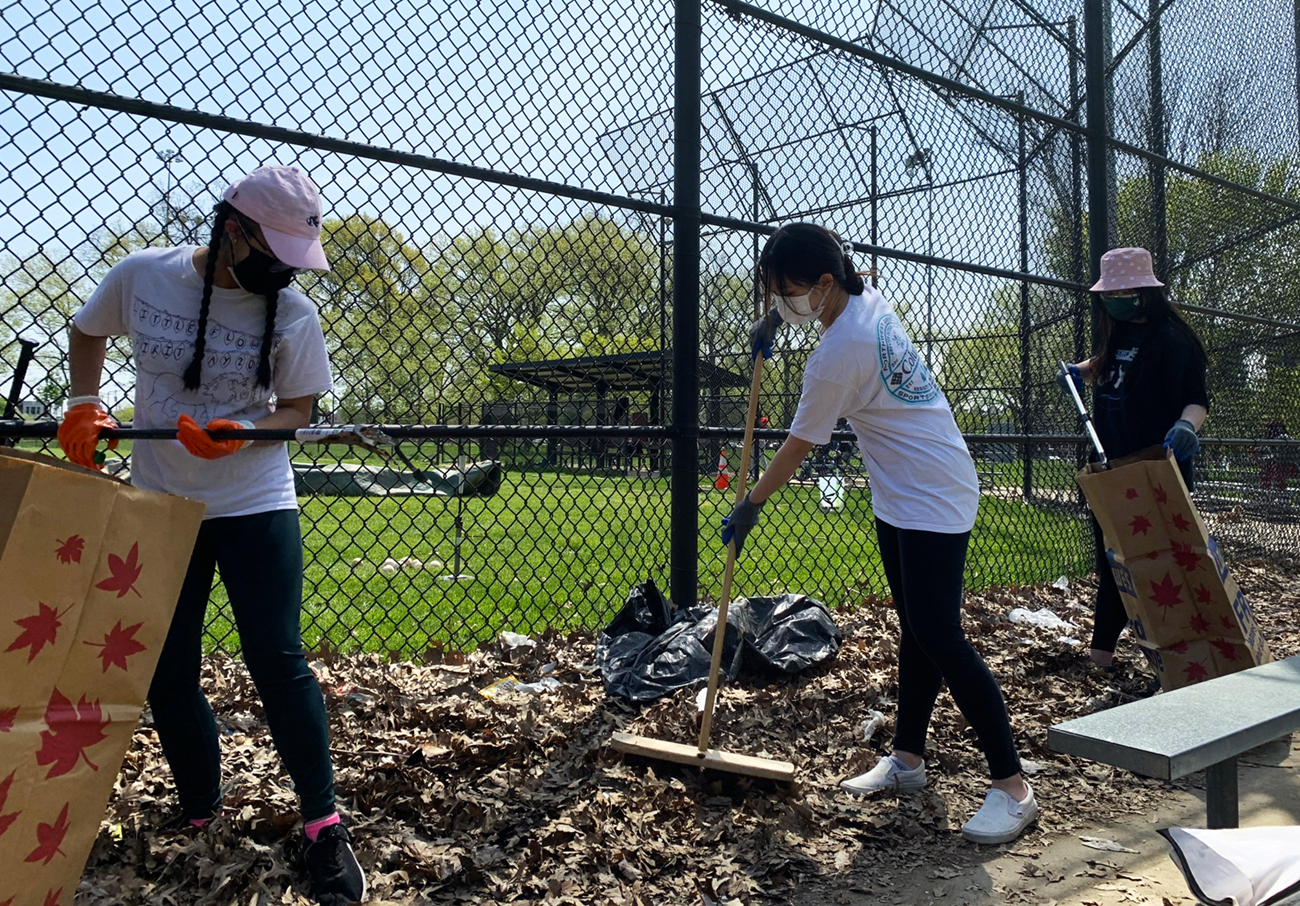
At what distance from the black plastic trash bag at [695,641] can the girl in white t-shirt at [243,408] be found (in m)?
1.65

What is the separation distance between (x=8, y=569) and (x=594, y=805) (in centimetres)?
182

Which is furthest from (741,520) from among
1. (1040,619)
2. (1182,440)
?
(1040,619)

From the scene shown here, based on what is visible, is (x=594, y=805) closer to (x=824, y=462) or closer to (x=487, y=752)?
(x=487, y=752)

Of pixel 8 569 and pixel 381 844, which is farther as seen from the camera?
pixel 381 844

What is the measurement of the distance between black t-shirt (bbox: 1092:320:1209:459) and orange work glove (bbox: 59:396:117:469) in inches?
168

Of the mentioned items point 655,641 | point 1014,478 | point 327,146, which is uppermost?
point 327,146

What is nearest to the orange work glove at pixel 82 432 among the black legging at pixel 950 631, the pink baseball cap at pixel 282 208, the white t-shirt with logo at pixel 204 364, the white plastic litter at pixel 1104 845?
the white t-shirt with logo at pixel 204 364

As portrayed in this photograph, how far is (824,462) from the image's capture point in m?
9.20

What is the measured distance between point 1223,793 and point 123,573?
8.93 ft

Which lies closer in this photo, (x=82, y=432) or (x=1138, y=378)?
(x=82, y=432)

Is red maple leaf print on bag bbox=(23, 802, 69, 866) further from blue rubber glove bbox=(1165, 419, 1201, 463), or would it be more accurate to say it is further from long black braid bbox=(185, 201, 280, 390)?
blue rubber glove bbox=(1165, 419, 1201, 463)

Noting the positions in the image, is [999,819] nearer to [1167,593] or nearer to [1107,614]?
[1167,593]

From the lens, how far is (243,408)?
2.36 meters

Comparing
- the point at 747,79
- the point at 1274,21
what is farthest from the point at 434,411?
the point at 1274,21
